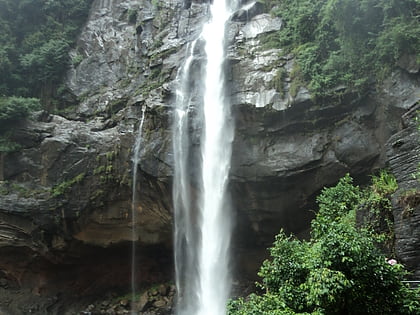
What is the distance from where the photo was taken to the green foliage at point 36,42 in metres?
17.6

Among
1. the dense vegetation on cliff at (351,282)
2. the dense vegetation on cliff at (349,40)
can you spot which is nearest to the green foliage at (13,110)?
the dense vegetation on cliff at (349,40)

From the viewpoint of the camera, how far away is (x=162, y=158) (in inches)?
556

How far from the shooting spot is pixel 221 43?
15570mm

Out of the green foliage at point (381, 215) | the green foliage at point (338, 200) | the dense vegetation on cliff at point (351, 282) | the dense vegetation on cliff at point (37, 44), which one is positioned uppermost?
the dense vegetation on cliff at point (37, 44)

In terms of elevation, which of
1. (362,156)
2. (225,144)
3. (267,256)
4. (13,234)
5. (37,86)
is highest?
(37,86)

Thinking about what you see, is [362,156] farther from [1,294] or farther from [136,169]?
[1,294]

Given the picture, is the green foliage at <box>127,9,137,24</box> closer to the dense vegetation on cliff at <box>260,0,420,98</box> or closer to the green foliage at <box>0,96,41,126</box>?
the green foliage at <box>0,96,41,126</box>

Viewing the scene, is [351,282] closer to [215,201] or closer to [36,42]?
[215,201]

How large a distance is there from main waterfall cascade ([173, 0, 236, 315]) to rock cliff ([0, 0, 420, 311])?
0.36m

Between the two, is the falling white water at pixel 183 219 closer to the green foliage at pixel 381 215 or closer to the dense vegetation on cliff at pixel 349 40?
the dense vegetation on cliff at pixel 349 40

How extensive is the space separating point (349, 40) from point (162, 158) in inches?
290

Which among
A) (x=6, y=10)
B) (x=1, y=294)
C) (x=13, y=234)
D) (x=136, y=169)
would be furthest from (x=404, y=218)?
(x=6, y=10)

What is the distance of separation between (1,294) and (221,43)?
12458mm

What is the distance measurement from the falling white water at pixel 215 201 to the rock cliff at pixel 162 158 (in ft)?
1.21
